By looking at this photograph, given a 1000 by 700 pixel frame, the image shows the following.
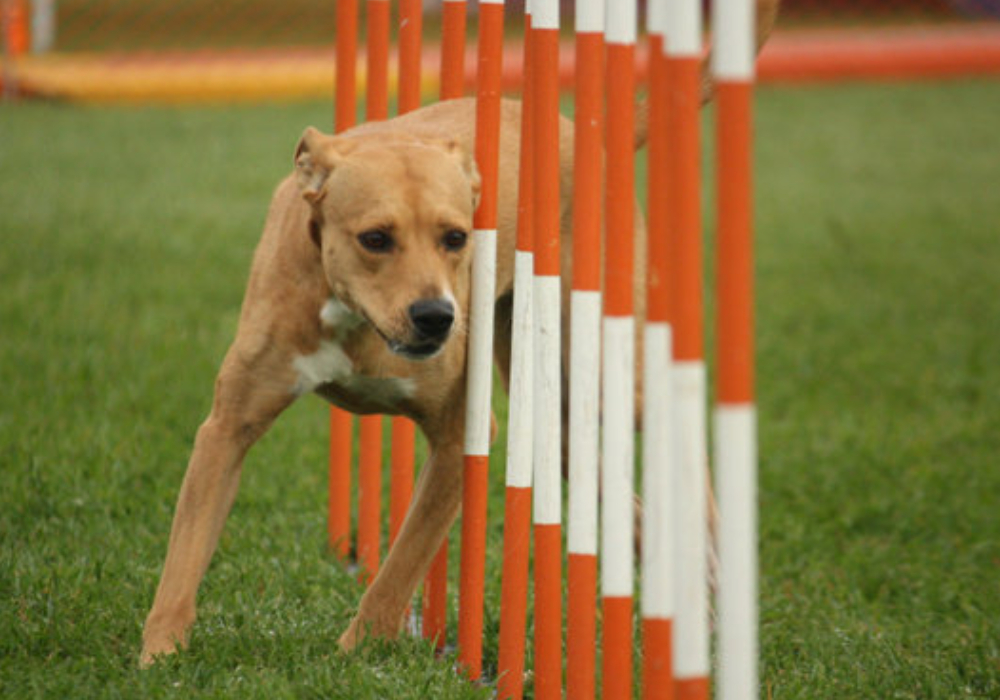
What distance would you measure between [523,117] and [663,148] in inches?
40.8

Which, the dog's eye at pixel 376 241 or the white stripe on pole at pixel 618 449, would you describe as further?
the dog's eye at pixel 376 241

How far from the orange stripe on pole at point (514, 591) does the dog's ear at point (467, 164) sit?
0.73 meters

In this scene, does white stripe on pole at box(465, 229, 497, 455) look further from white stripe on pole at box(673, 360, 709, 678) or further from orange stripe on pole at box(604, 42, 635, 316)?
white stripe on pole at box(673, 360, 709, 678)

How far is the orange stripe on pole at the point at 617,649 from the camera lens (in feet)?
10.5

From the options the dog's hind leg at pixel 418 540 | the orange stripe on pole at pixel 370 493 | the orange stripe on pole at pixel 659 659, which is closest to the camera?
the orange stripe on pole at pixel 659 659

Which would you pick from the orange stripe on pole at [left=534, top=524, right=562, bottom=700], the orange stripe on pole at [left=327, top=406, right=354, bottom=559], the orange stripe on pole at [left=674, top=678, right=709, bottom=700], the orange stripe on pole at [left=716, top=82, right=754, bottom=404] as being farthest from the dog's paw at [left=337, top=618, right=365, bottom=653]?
the orange stripe on pole at [left=716, top=82, right=754, bottom=404]

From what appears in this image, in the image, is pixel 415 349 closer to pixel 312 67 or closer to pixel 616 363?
pixel 616 363

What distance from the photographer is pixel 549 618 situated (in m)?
3.56

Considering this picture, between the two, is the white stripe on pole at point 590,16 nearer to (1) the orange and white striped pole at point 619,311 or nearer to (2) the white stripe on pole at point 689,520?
(1) the orange and white striped pole at point 619,311

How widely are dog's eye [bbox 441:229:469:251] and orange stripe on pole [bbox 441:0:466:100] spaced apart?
0.56 metres

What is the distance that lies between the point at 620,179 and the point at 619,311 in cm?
28

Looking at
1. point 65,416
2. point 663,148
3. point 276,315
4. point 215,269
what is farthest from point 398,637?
point 215,269

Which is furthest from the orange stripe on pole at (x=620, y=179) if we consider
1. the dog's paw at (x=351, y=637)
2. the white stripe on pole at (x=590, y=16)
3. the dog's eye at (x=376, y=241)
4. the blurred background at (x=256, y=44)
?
the blurred background at (x=256, y=44)

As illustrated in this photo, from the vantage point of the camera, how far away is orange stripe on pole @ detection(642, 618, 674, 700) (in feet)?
9.28
